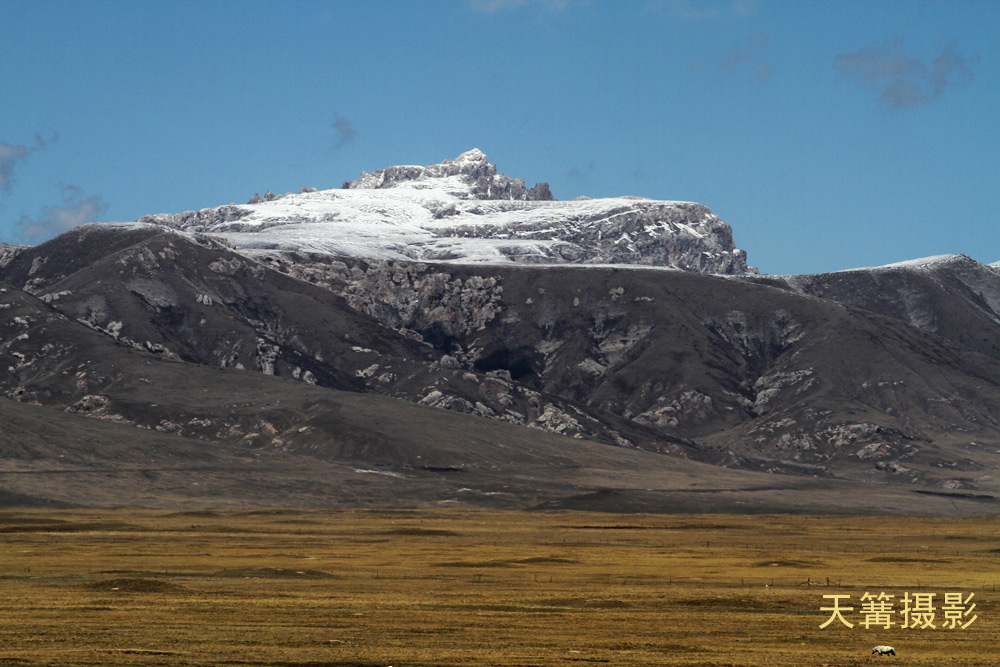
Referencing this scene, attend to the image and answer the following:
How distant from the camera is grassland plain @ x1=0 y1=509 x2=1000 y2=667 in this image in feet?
164

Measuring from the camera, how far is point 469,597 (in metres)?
71.7

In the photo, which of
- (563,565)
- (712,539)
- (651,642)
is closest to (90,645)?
(651,642)

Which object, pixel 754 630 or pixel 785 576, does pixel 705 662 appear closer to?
pixel 754 630

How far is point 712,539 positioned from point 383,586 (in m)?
73.9

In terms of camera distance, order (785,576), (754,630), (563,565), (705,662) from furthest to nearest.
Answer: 1. (563,565)
2. (785,576)
3. (754,630)
4. (705,662)

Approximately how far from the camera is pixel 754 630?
57.5m

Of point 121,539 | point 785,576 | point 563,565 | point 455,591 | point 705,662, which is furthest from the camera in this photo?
point 121,539

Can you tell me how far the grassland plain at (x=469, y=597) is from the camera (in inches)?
1971

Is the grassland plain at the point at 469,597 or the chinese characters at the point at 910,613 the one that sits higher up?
the chinese characters at the point at 910,613

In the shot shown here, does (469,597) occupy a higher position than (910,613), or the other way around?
(910,613)

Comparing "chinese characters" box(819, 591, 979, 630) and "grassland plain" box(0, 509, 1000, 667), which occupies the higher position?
"chinese characters" box(819, 591, 979, 630)

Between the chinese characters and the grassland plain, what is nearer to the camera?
the grassland plain

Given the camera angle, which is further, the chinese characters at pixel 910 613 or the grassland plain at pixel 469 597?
the chinese characters at pixel 910 613

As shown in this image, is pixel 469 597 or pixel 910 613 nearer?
pixel 910 613
